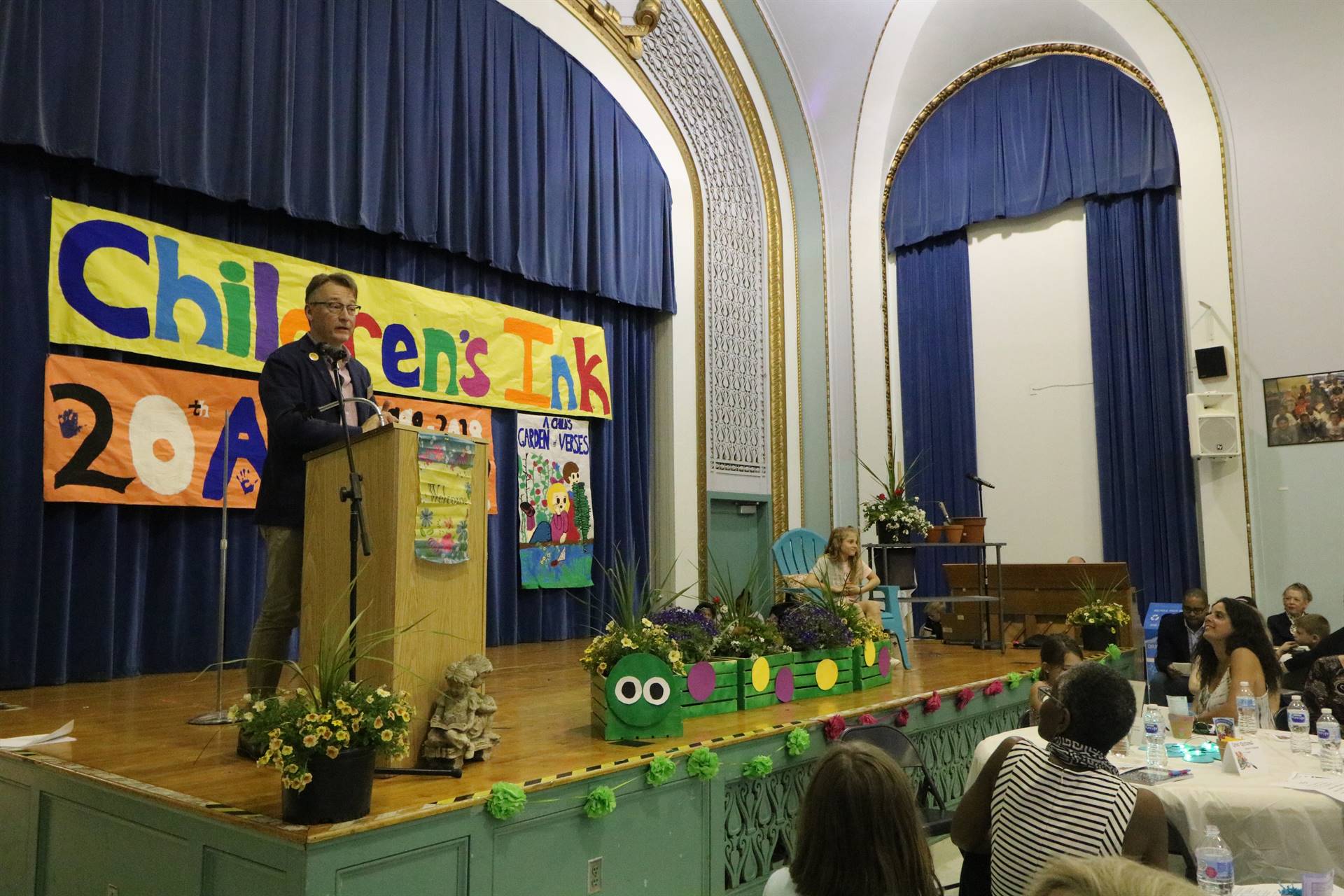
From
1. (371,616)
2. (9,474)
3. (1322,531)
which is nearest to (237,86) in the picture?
(9,474)

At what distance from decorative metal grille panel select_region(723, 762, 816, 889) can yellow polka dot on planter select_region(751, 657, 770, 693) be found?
427mm

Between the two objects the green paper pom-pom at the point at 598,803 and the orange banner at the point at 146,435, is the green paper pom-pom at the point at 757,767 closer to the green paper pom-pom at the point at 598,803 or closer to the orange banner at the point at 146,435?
the green paper pom-pom at the point at 598,803

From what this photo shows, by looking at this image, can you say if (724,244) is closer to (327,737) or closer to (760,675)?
(760,675)

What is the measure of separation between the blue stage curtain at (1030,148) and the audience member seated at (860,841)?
322 inches

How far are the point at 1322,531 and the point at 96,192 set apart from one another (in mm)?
8535

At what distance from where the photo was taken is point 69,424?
5.36 metres

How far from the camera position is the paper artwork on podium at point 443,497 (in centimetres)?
285

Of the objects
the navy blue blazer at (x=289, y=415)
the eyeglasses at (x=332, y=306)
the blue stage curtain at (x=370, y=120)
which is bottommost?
the navy blue blazer at (x=289, y=415)

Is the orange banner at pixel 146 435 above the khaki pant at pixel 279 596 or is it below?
above

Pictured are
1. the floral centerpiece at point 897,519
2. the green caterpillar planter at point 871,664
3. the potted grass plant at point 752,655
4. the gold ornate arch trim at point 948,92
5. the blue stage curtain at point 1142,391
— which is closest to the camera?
the potted grass plant at point 752,655

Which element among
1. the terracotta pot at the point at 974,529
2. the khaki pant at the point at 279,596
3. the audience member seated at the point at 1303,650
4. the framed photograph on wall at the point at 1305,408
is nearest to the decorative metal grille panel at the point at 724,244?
the terracotta pot at the point at 974,529

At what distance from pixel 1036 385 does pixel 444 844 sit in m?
8.06

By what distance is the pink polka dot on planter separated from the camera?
3.77 metres

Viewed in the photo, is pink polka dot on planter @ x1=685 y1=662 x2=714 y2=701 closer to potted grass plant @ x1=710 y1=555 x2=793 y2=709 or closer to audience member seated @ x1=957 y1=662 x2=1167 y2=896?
potted grass plant @ x1=710 y1=555 x2=793 y2=709
